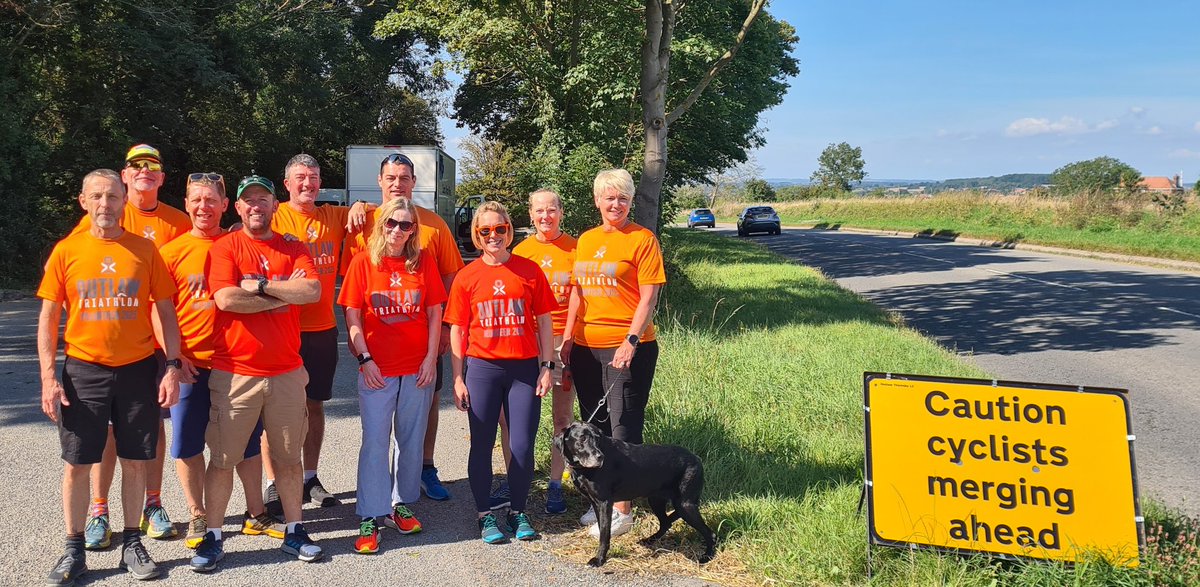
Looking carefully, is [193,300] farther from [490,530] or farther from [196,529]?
[490,530]

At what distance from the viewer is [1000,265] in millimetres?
22938

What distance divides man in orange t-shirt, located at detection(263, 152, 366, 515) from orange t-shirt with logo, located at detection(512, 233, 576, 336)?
98cm

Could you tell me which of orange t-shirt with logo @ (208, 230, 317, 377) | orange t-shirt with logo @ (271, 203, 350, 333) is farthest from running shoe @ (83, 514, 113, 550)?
orange t-shirt with logo @ (271, 203, 350, 333)

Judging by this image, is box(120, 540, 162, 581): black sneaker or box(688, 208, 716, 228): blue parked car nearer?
box(120, 540, 162, 581): black sneaker

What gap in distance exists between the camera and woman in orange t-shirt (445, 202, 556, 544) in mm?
4684

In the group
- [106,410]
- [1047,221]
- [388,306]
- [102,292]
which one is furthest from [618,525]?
[1047,221]

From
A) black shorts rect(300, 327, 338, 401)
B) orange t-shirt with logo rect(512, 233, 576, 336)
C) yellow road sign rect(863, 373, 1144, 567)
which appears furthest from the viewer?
orange t-shirt with logo rect(512, 233, 576, 336)

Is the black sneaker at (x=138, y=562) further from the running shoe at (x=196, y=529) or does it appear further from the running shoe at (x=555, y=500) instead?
the running shoe at (x=555, y=500)

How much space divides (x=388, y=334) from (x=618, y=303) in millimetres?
1213

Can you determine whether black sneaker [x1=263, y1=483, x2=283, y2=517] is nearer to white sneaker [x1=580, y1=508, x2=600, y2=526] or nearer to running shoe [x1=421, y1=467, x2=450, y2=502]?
running shoe [x1=421, y1=467, x2=450, y2=502]

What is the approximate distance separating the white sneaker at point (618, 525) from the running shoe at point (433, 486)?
1.14 metres

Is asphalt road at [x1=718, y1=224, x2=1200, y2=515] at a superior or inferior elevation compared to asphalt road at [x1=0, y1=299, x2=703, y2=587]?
superior

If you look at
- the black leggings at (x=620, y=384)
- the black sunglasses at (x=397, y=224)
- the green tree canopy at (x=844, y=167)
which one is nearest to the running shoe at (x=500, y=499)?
the black leggings at (x=620, y=384)

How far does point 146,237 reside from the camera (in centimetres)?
465
